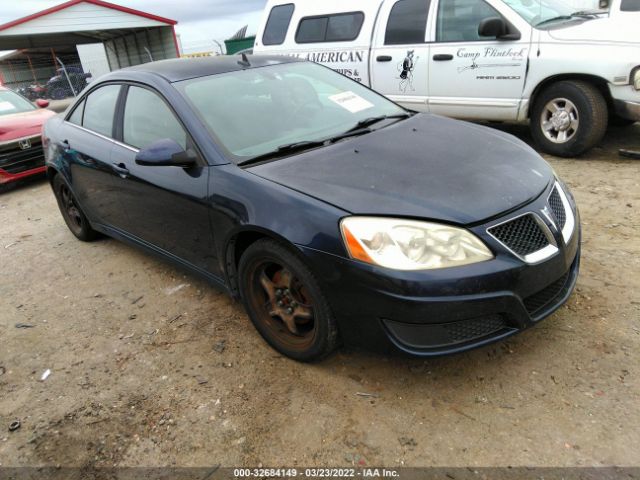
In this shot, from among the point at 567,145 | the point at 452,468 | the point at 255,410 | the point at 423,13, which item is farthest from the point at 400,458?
the point at 423,13

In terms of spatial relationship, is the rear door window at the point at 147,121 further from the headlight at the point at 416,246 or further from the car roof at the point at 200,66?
the headlight at the point at 416,246

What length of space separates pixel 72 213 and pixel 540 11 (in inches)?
217

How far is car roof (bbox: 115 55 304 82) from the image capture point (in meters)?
3.23

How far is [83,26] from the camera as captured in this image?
18734mm

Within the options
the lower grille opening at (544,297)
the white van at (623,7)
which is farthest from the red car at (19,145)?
the white van at (623,7)

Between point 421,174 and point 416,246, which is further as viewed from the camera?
point 421,174

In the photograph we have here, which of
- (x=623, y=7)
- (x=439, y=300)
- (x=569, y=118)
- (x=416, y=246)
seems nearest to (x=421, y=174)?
(x=416, y=246)

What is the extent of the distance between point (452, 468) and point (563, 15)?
555cm

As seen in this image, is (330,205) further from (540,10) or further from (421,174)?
(540,10)

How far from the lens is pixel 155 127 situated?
3.18 meters

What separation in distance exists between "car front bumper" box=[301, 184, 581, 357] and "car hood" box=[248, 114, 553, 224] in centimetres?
15

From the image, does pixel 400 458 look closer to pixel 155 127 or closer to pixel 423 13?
pixel 155 127

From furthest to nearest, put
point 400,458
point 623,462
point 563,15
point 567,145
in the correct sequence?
point 563,15, point 567,145, point 400,458, point 623,462

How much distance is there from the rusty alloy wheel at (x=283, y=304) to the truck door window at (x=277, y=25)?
563cm
